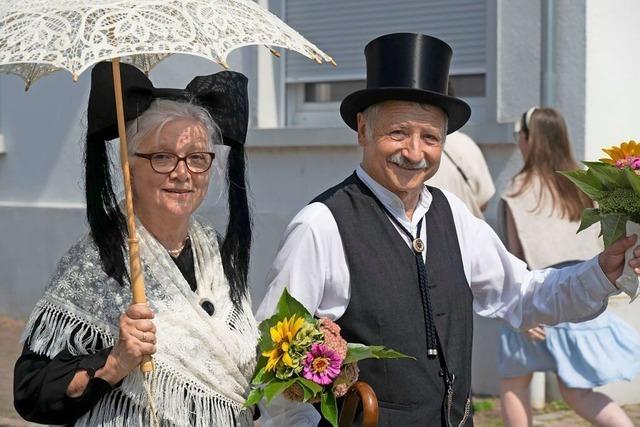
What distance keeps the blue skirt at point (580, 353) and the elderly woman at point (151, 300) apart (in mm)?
2890

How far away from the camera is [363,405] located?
3271mm

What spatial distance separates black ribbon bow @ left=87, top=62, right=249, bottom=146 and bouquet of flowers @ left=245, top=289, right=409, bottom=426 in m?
0.61

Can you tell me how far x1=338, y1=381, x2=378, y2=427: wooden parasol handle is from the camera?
324 cm

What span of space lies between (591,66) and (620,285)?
3.63 meters

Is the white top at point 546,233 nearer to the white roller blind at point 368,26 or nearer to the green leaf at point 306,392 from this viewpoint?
the white roller blind at point 368,26

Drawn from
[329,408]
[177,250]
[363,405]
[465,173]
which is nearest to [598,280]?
[363,405]

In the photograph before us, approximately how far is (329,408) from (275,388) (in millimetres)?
167

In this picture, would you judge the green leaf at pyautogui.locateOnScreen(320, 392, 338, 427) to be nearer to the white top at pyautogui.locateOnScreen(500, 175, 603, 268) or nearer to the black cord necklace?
the black cord necklace

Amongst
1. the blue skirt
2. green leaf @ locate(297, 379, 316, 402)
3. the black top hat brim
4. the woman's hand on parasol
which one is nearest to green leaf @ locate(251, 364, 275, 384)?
green leaf @ locate(297, 379, 316, 402)

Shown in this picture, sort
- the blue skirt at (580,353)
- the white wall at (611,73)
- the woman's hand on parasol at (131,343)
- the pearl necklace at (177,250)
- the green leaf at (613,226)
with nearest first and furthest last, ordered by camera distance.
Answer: the woman's hand on parasol at (131,343) < the pearl necklace at (177,250) < the green leaf at (613,226) < the blue skirt at (580,353) < the white wall at (611,73)

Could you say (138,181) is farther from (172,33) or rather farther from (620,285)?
(620,285)

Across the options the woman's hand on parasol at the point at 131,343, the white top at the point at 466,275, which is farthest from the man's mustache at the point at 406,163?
the woman's hand on parasol at the point at 131,343

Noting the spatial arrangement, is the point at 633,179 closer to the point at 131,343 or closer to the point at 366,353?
the point at 366,353

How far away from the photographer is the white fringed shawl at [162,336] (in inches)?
127
